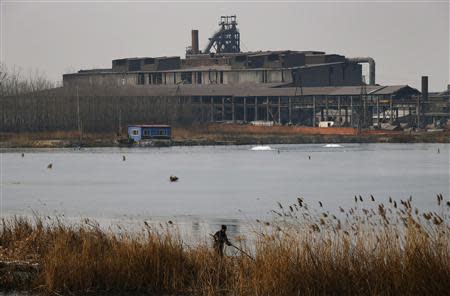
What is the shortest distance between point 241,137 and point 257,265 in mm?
83513

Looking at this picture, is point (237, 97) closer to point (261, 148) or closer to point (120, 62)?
point (261, 148)

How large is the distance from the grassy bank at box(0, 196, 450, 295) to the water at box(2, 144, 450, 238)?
8.81m

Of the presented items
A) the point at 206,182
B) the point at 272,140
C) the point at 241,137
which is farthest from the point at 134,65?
the point at 206,182

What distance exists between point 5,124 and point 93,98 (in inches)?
403

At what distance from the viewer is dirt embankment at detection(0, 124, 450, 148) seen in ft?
303

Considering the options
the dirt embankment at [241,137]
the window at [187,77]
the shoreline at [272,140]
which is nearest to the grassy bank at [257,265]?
the dirt embankment at [241,137]

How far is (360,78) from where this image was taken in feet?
403

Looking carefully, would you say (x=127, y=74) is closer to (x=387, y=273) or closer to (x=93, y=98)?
(x=93, y=98)

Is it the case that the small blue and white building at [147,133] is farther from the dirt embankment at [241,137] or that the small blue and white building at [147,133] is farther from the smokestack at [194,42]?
the smokestack at [194,42]

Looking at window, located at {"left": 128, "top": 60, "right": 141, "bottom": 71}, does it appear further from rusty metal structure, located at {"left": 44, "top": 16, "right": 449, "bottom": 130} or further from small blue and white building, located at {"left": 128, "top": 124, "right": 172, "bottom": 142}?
small blue and white building, located at {"left": 128, "top": 124, "right": 172, "bottom": 142}

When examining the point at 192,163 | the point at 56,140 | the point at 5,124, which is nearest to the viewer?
the point at 192,163

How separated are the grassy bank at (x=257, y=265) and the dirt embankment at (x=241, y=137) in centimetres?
7429

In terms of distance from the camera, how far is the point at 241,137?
3841 inches

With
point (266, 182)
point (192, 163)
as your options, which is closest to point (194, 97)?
point (192, 163)
